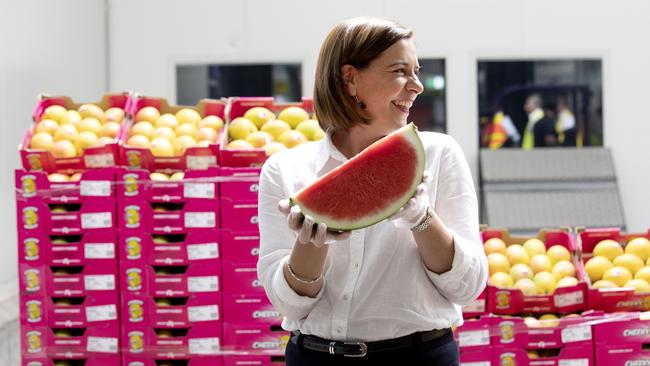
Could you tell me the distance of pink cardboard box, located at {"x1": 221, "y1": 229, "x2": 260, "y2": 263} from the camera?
3.55 metres

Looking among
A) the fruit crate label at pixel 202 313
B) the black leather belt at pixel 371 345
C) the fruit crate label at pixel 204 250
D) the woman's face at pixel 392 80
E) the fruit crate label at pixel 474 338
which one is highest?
the woman's face at pixel 392 80

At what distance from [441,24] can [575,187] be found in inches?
59.2

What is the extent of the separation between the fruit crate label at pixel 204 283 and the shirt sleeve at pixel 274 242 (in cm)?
194

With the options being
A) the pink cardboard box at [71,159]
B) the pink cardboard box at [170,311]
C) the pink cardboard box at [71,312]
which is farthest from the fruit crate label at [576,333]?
the pink cardboard box at [71,159]

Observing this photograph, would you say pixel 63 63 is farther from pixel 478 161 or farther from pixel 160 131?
pixel 478 161

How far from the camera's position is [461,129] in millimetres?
6484

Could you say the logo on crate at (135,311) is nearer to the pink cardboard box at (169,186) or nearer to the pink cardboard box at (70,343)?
the pink cardboard box at (70,343)

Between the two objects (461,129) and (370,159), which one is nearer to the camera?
(370,159)

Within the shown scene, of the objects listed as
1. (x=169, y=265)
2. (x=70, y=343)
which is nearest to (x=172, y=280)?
(x=169, y=265)

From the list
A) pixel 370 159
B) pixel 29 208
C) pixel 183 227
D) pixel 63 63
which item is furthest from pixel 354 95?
pixel 63 63

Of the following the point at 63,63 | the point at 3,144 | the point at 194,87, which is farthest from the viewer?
the point at 194,87

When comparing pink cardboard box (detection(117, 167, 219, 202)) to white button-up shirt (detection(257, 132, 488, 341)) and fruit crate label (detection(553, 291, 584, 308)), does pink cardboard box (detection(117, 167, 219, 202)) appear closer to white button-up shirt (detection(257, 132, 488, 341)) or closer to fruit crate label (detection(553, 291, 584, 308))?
fruit crate label (detection(553, 291, 584, 308))

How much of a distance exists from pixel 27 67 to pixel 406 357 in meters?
3.90

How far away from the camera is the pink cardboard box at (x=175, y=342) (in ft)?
11.8
